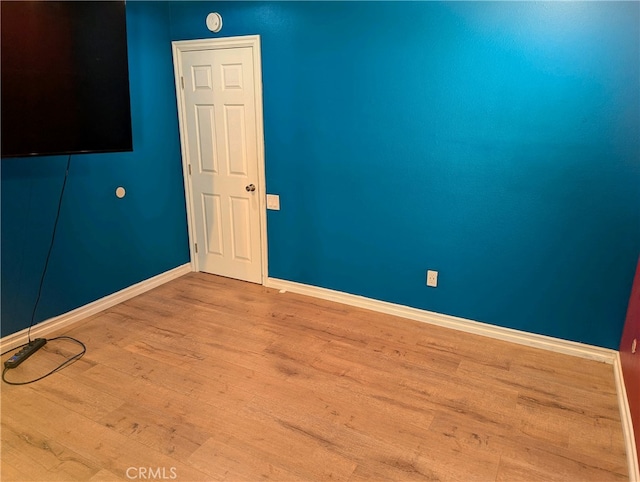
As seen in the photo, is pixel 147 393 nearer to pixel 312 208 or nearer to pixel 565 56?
pixel 312 208

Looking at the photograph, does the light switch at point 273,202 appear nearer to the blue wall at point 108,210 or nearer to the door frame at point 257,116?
the door frame at point 257,116

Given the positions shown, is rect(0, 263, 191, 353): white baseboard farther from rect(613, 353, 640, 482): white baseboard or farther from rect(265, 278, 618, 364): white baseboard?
rect(613, 353, 640, 482): white baseboard

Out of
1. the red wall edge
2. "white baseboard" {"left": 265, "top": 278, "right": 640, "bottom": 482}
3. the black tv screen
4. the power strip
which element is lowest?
the power strip

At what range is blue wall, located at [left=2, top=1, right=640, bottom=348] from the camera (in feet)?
8.37

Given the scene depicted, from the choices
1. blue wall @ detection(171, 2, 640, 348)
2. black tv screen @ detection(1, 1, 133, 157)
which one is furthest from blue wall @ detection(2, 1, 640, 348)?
black tv screen @ detection(1, 1, 133, 157)

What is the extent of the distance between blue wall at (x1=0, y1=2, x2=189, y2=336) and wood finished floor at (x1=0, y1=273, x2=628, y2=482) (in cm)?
40

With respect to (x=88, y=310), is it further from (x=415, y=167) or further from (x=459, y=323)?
(x=459, y=323)

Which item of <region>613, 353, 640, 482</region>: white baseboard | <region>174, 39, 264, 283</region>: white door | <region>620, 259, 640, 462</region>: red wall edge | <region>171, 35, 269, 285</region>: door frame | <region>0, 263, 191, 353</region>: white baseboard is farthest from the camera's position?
<region>174, 39, 264, 283</region>: white door

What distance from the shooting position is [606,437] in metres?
2.17

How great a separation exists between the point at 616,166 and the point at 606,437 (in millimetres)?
1482

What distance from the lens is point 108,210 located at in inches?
136

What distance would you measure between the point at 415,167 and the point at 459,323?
1.19 metres

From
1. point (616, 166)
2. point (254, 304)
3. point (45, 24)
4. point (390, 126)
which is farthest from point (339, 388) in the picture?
point (45, 24)

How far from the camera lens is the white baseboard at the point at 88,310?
116 inches
